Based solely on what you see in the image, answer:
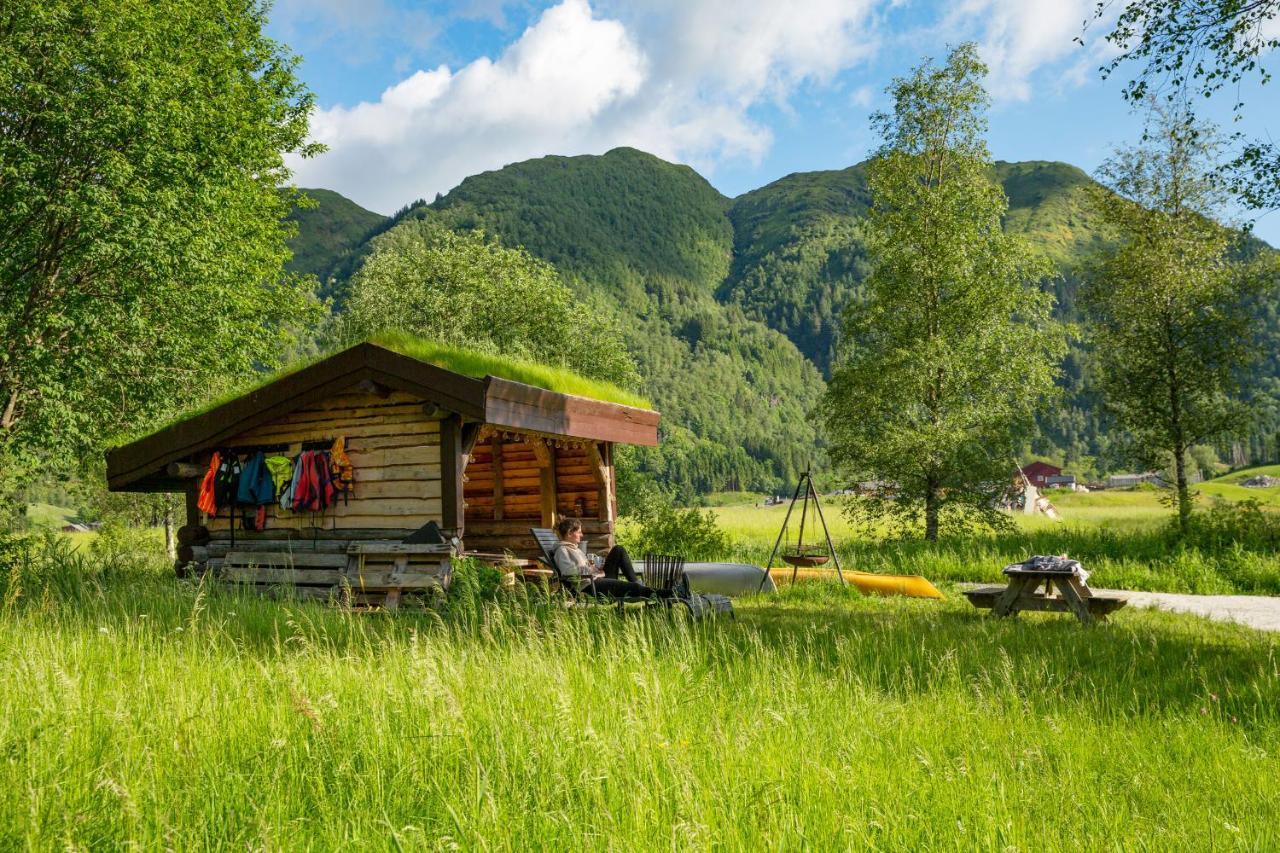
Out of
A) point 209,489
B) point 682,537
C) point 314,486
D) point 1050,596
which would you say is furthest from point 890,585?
point 209,489

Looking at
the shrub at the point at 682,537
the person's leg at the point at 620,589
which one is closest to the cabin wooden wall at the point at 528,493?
the shrub at the point at 682,537

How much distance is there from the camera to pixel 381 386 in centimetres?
1210

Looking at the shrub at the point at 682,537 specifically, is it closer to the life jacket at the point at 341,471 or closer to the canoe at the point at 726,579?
the canoe at the point at 726,579

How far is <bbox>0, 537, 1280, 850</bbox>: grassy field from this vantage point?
10.1 feet

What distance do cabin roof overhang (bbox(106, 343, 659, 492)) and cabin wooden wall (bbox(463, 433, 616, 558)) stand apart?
5.80ft

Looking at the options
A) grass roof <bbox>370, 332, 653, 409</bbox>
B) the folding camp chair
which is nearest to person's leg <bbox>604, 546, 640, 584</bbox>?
the folding camp chair

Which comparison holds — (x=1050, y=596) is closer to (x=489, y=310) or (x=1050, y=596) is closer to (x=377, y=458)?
(x=377, y=458)

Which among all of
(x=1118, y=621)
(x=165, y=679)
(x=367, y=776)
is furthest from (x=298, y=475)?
(x=1118, y=621)

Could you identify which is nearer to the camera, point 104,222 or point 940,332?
point 104,222

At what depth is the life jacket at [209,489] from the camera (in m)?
13.1

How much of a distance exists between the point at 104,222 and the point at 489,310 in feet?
60.8

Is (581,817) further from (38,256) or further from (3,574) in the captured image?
(38,256)

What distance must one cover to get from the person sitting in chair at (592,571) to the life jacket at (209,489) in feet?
19.8

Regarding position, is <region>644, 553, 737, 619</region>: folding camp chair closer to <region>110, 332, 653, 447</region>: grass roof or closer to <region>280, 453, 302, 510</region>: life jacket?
<region>110, 332, 653, 447</region>: grass roof
